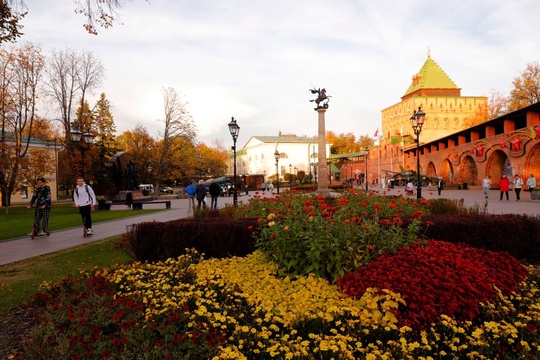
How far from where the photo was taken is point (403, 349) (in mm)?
3326

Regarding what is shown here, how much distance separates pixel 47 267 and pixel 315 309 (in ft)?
19.8

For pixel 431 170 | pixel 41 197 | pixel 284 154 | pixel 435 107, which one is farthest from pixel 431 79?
pixel 41 197

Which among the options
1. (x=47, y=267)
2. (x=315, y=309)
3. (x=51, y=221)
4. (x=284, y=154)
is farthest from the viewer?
(x=284, y=154)

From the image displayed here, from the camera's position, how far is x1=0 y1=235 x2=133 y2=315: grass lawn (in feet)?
18.9

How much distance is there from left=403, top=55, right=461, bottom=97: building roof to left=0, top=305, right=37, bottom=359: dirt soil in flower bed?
82.0 meters

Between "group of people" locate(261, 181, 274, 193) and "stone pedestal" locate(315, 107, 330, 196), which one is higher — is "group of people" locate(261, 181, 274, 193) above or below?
below

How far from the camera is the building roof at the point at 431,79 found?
253 ft

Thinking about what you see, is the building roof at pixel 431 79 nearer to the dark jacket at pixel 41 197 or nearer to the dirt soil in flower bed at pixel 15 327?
the dark jacket at pixel 41 197

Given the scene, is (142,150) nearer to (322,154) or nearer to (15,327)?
(322,154)

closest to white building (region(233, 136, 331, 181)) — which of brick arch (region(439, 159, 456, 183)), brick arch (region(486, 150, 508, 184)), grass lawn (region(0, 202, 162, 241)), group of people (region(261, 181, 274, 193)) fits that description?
group of people (region(261, 181, 274, 193))

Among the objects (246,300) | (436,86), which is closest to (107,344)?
(246,300)

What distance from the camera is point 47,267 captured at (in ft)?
24.7

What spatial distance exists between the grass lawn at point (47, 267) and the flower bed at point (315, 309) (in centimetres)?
66

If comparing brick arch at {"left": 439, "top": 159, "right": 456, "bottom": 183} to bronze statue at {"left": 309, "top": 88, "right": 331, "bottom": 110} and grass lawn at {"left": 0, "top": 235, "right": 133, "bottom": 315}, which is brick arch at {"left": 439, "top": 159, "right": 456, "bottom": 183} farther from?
grass lawn at {"left": 0, "top": 235, "right": 133, "bottom": 315}
